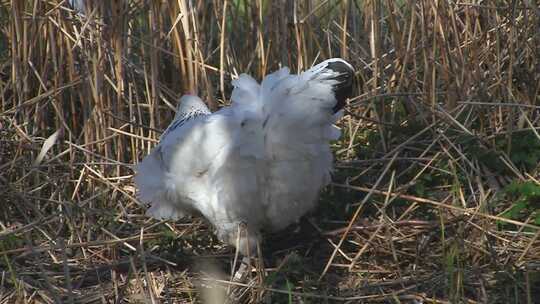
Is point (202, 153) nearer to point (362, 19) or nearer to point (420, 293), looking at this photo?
point (420, 293)

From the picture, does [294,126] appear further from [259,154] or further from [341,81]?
[341,81]

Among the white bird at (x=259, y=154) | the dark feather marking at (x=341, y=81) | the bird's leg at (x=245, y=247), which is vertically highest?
the dark feather marking at (x=341, y=81)

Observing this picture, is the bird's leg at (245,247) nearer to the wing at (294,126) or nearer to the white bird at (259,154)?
the white bird at (259,154)

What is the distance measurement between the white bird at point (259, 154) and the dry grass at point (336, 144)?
0.84 ft

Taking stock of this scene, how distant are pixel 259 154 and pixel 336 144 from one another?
125cm

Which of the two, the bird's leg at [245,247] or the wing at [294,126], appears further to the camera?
the bird's leg at [245,247]

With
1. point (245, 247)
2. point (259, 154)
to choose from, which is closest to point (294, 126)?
point (259, 154)

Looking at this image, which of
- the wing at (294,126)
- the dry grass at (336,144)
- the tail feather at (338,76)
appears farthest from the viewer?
the dry grass at (336,144)

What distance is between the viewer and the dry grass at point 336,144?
12.9 ft

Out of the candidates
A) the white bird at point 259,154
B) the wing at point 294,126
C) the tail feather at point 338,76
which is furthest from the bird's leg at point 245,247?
the tail feather at point 338,76

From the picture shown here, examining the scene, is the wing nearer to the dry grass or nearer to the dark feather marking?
the dark feather marking

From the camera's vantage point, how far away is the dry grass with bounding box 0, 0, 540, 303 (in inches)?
Result: 155

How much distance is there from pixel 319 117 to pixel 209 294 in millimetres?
1500

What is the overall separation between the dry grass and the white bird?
25 cm
